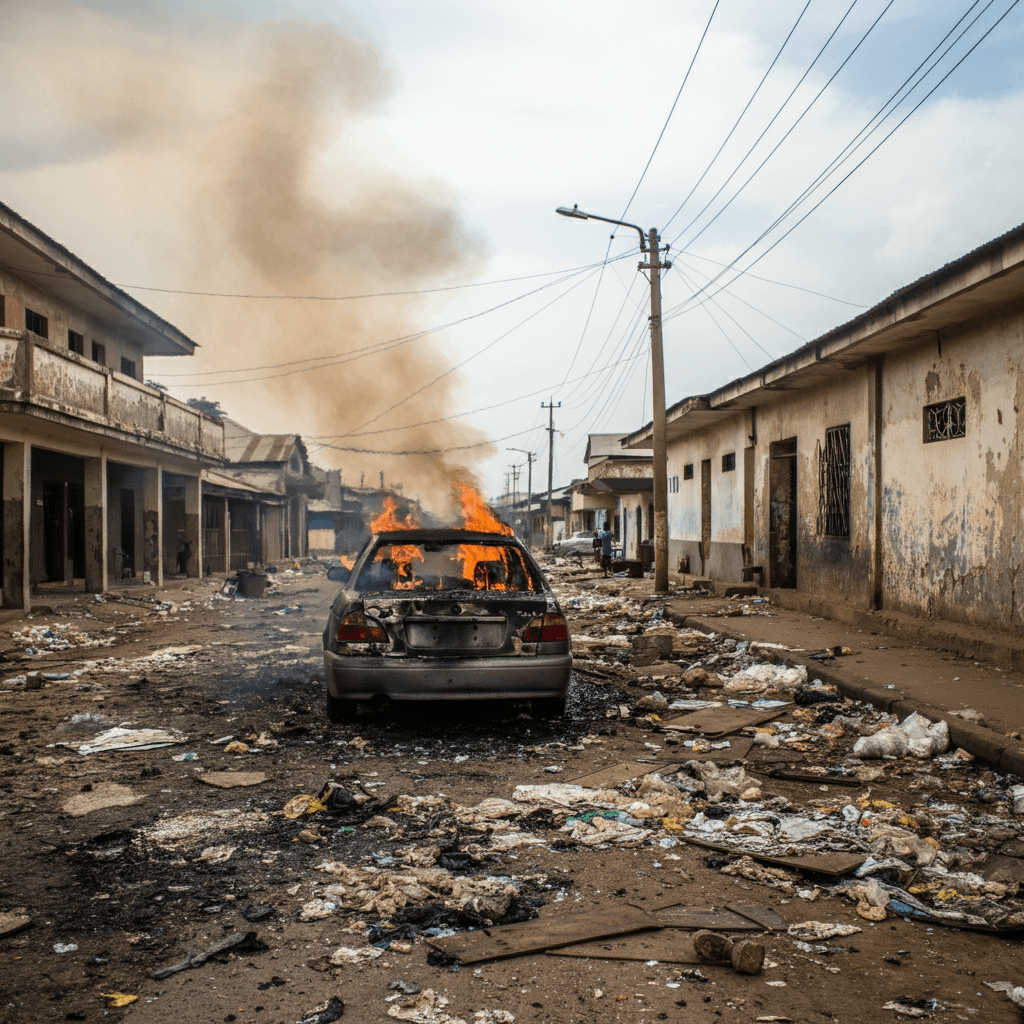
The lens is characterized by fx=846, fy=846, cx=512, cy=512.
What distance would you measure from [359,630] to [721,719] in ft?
9.70

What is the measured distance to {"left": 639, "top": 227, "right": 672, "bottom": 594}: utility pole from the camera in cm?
1744

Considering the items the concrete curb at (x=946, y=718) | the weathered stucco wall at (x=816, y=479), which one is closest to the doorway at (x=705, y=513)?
the weathered stucco wall at (x=816, y=479)

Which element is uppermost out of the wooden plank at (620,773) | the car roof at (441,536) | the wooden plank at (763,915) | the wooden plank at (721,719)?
the car roof at (441,536)

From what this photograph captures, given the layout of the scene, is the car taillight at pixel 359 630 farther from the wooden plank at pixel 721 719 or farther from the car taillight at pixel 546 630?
the wooden plank at pixel 721 719

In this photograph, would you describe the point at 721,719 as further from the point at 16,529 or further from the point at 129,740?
the point at 16,529

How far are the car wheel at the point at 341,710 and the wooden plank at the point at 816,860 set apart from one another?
310 cm

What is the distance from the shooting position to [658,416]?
1795 cm

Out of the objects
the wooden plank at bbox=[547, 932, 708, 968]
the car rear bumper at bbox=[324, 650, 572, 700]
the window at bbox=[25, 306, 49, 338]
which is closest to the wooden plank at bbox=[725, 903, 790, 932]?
the wooden plank at bbox=[547, 932, 708, 968]

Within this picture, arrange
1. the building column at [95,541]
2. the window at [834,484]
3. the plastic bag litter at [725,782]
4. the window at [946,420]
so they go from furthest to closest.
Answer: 1. the building column at [95,541]
2. the window at [834,484]
3. the window at [946,420]
4. the plastic bag litter at [725,782]

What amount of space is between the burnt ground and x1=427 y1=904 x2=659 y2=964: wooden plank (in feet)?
0.19

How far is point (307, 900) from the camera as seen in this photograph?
10.8 feet

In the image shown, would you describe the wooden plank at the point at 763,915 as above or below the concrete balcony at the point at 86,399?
below

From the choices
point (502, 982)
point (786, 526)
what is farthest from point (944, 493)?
point (502, 982)

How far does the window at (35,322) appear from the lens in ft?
53.6
